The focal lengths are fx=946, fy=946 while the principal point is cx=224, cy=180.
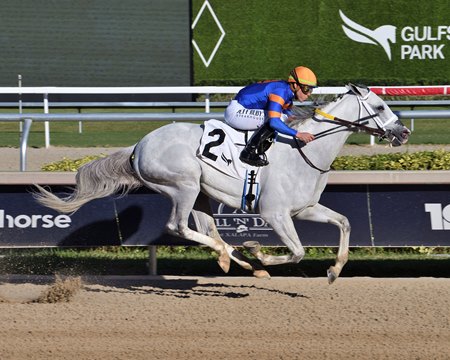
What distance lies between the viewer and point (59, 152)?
10672 mm

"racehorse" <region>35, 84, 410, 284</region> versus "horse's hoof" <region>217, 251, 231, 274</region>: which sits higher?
"racehorse" <region>35, 84, 410, 284</region>

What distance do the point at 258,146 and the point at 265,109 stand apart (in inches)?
12.0

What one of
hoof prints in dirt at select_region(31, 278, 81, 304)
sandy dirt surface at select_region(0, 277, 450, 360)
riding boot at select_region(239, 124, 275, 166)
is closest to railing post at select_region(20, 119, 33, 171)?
sandy dirt surface at select_region(0, 277, 450, 360)

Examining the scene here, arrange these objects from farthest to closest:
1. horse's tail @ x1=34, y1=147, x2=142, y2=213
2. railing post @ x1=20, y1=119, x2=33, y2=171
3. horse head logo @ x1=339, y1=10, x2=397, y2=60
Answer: horse head logo @ x1=339, y1=10, x2=397, y2=60 < railing post @ x1=20, y1=119, x2=33, y2=171 < horse's tail @ x1=34, y1=147, x2=142, y2=213

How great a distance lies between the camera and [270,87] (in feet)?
20.1

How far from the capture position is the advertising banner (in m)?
6.82

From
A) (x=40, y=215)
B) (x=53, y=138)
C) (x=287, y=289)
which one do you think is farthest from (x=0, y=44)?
(x=287, y=289)

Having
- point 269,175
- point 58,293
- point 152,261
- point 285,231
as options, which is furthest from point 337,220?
point 58,293

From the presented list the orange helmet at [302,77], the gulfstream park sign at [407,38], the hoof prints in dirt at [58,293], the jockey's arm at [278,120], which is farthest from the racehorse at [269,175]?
the gulfstream park sign at [407,38]

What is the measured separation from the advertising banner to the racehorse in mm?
536

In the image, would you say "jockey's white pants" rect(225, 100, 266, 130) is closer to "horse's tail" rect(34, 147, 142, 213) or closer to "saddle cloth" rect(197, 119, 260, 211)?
"saddle cloth" rect(197, 119, 260, 211)

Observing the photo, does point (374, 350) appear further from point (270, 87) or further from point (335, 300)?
point (270, 87)

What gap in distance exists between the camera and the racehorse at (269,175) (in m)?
6.04

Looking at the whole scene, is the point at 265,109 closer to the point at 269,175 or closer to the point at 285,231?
the point at 269,175
